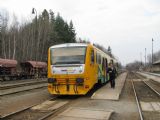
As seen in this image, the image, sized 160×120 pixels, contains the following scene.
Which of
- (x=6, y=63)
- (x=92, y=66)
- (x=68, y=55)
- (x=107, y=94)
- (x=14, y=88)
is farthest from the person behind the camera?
(x=6, y=63)

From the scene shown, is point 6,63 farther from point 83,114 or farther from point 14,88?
point 83,114

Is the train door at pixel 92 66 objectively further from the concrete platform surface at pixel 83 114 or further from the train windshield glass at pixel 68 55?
the concrete platform surface at pixel 83 114

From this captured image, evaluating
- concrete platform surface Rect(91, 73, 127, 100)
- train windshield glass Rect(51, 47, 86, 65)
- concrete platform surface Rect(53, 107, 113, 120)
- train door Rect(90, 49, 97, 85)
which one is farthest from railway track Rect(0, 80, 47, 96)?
concrete platform surface Rect(53, 107, 113, 120)

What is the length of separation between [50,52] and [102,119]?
7.88m

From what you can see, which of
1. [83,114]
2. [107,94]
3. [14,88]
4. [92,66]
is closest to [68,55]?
[92,66]

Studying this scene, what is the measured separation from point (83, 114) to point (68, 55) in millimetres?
6169

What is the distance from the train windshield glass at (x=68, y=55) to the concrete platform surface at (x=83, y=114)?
4.82 m

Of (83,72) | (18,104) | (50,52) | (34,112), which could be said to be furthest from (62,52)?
(34,112)

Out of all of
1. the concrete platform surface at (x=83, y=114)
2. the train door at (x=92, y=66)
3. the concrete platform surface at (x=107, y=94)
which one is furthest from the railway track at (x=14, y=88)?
the concrete platform surface at (x=83, y=114)

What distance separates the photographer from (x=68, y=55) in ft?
54.3

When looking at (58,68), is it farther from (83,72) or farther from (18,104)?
(18,104)

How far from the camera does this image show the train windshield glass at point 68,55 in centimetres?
1631

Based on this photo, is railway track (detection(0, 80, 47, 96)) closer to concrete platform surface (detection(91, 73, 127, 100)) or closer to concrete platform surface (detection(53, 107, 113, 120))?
concrete platform surface (detection(91, 73, 127, 100))

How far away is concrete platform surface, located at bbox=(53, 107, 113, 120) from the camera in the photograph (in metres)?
10.1
